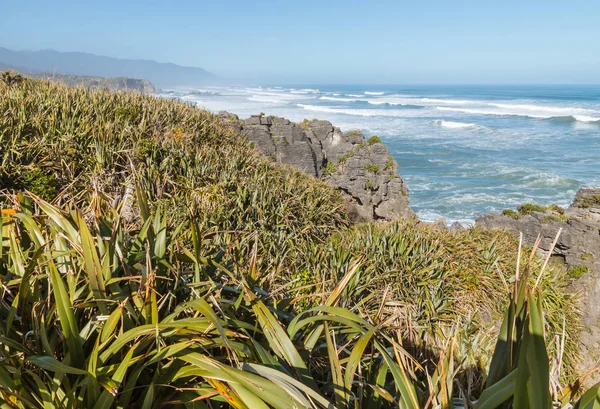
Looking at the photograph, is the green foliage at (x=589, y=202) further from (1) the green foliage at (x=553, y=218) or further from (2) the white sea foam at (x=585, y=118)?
(2) the white sea foam at (x=585, y=118)

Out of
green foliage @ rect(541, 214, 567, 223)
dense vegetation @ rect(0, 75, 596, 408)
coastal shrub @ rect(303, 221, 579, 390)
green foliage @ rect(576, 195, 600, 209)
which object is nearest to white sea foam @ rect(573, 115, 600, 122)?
green foliage @ rect(576, 195, 600, 209)

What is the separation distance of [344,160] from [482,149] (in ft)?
90.8

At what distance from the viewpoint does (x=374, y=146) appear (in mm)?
20625

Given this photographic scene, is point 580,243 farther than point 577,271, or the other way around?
point 580,243

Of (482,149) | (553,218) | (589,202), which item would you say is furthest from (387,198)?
(482,149)

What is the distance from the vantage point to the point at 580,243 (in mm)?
11148

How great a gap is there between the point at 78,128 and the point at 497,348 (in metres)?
7.23

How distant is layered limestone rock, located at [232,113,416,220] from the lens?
60.7ft

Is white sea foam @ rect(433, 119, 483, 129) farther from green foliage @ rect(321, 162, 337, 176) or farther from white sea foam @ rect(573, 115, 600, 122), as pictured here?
green foliage @ rect(321, 162, 337, 176)

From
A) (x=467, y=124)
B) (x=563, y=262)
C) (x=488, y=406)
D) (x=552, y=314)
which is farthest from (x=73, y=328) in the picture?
(x=467, y=124)

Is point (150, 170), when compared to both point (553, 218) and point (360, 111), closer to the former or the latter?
point (553, 218)

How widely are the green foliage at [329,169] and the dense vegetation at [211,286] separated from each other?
912cm

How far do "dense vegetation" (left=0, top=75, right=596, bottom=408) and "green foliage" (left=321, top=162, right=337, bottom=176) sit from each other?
9119 millimetres

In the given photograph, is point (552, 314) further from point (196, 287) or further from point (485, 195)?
point (485, 195)
